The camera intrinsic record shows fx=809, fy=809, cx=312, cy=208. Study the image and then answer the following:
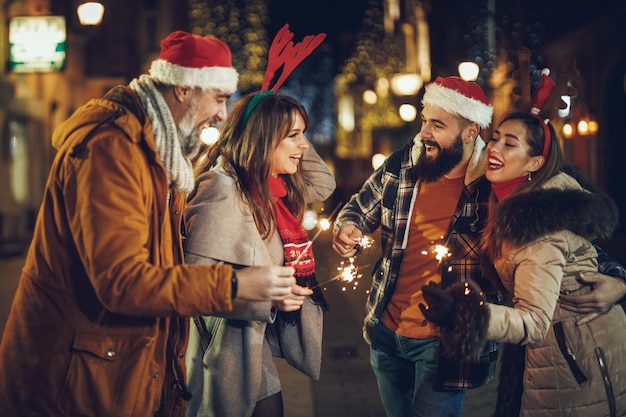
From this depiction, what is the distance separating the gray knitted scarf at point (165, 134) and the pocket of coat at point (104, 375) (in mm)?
630

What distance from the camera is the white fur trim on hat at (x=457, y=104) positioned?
178 inches

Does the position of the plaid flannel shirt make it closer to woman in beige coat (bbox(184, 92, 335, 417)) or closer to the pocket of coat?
woman in beige coat (bbox(184, 92, 335, 417))

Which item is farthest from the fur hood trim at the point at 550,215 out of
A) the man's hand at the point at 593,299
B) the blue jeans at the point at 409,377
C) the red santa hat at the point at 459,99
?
the red santa hat at the point at 459,99

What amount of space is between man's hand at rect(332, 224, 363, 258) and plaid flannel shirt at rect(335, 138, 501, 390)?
0.07m

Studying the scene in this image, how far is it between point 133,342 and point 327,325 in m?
7.48

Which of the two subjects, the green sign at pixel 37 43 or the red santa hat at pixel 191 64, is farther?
the green sign at pixel 37 43

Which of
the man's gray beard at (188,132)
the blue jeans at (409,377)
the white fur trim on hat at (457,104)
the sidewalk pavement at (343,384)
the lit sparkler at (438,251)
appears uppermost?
the white fur trim on hat at (457,104)

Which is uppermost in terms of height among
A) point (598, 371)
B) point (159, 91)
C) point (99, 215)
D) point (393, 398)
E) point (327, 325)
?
point (159, 91)

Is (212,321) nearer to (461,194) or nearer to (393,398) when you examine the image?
(393,398)

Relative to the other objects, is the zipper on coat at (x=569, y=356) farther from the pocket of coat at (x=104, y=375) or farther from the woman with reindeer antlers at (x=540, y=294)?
the pocket of coat at (x=104, y=375)

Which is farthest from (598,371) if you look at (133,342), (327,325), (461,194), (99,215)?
(327,325)

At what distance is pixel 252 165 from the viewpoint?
13.0ft

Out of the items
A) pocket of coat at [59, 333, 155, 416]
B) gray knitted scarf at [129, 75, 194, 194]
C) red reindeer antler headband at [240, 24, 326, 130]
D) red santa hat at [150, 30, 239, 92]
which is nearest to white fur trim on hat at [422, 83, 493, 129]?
red reindeer antler headband at [240, 24, 326, 130]

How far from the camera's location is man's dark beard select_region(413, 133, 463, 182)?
14.4ft
